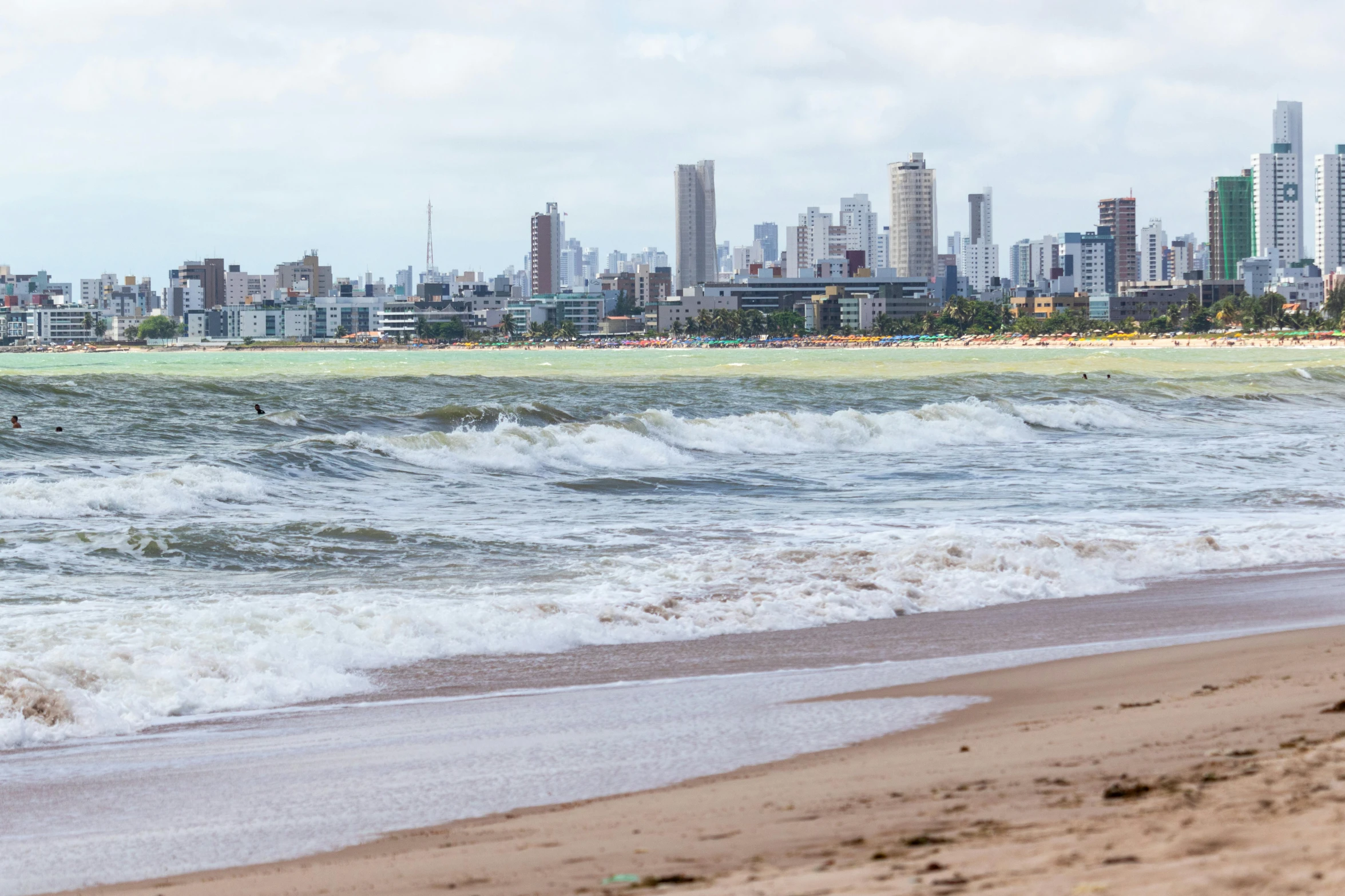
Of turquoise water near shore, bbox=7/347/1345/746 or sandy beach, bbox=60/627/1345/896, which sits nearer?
sandy beach, bbox=60/627/1345/896

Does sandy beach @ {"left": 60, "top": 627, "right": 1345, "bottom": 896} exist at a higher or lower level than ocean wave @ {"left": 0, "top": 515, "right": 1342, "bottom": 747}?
higher

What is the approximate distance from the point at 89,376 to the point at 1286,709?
6361 cm

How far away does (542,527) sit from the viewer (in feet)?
53.9

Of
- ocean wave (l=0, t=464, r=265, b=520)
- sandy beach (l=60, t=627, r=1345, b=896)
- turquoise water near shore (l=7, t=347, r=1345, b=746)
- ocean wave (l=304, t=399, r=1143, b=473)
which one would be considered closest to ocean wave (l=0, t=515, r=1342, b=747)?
turquoise water near shore (l=7, t=347, r=1345, b=746)

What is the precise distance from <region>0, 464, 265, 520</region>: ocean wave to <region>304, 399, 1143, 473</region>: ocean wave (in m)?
5.42

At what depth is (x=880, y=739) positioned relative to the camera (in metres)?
6.21

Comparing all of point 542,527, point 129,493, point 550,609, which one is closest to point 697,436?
point 542,527

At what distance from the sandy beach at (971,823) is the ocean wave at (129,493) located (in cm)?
1385

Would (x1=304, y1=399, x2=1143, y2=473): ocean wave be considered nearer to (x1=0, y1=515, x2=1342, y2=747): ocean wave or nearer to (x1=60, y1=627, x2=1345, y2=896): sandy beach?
(x1=0, y1=515, x2=1342, y2=747): ocean wave

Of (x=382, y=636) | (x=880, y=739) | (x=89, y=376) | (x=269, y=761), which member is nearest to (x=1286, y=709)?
(x=880, y=739)

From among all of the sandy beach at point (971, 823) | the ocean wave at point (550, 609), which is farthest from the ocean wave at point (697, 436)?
the sandy beach at point (971, 823)

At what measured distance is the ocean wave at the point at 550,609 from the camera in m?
8.05

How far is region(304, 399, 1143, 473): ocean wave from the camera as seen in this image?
26.2 metres

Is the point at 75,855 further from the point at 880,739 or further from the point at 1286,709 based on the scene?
the point at 1286,709
